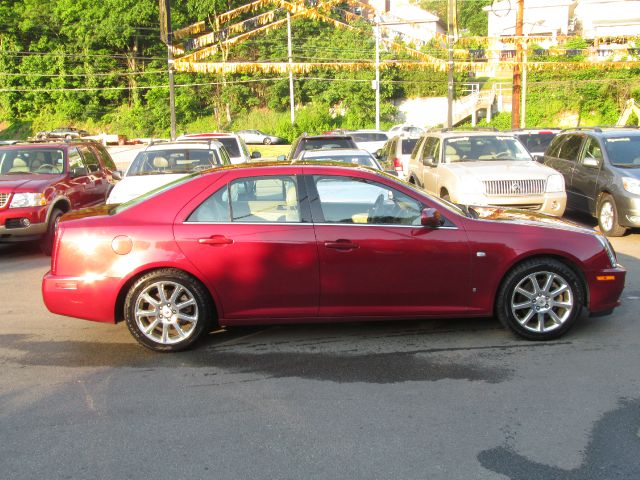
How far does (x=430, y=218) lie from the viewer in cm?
565

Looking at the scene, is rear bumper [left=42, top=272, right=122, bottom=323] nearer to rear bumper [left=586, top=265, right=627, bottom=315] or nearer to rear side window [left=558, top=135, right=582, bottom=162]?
rear bumper [left=586, top=265, right=627, bottom=315]

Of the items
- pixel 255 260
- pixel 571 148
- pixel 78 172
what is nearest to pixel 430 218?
pixel 255 260

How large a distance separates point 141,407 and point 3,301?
13.1 feet

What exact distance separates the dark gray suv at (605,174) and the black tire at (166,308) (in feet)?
25.3

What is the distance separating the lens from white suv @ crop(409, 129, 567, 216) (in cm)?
1069

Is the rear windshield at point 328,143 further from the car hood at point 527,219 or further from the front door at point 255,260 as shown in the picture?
the front door at point 255,260

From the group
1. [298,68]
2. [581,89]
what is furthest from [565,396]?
[581,89]

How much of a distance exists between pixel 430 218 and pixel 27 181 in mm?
7704

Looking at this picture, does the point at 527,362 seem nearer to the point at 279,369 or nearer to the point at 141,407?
the point at 279,369

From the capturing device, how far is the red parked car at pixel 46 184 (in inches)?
407

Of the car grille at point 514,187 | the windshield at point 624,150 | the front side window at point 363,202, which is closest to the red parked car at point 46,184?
the front side window at point 363,202

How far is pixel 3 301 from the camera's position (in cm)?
775

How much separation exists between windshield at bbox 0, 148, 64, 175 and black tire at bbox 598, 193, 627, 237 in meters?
9.31

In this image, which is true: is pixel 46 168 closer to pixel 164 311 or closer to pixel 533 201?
pixel 164 311
